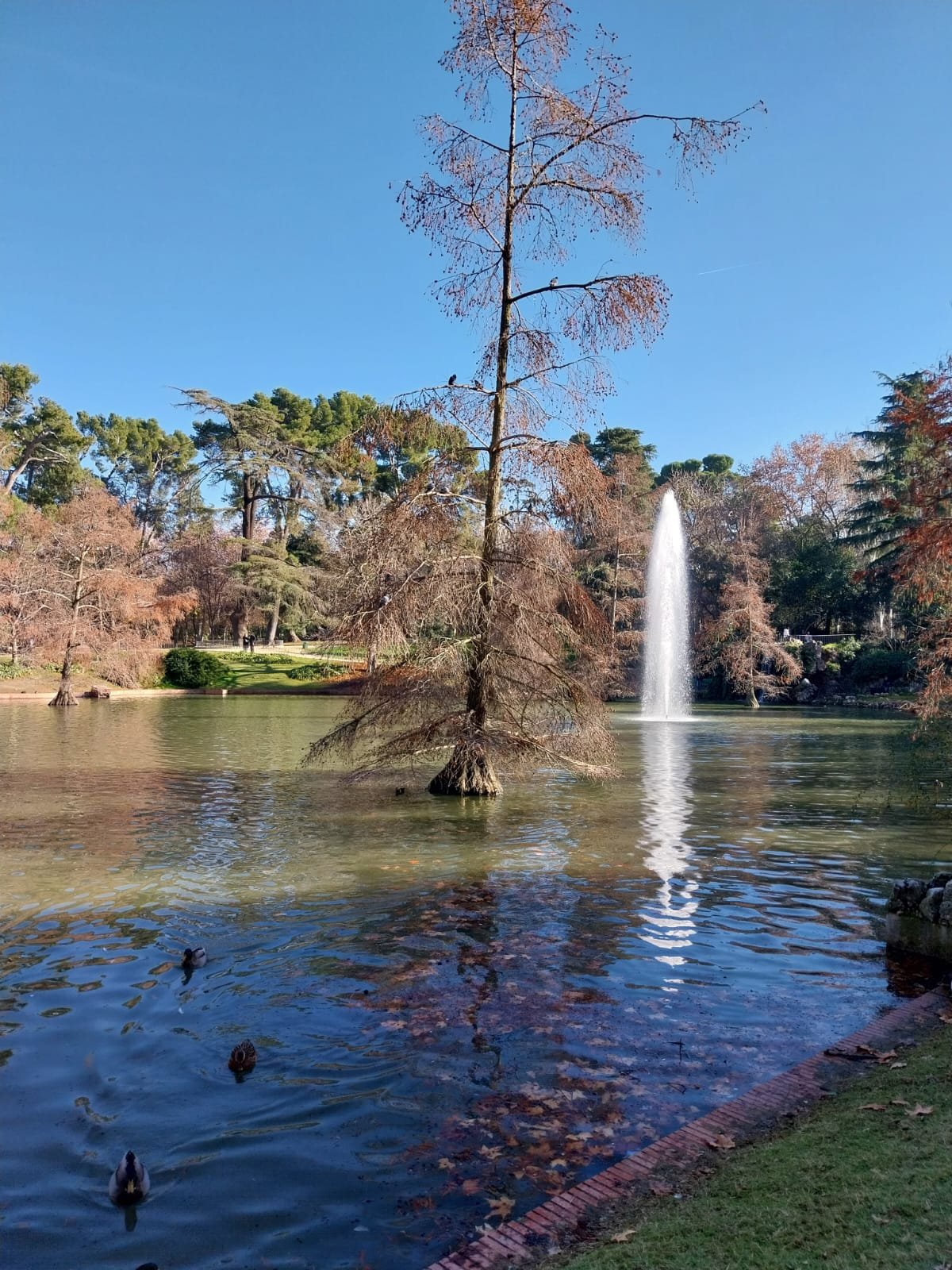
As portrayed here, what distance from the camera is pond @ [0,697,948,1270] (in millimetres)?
3986

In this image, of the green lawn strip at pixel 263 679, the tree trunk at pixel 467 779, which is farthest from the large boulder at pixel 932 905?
the green lawn strip at pixel 263 679

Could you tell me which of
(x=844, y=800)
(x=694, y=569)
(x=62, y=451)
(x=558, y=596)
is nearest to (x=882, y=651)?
(x=694, y=569)

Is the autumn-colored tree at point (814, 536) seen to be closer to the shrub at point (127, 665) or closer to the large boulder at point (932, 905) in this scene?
the shrub at point (127, 665)

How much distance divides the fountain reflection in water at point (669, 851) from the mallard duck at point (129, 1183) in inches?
162

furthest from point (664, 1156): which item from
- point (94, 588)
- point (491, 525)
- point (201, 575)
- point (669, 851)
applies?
point (201, 575)

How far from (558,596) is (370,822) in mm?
4743

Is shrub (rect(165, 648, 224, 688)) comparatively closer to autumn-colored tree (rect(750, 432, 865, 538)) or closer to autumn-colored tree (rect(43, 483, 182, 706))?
autumn-colored tree (rect(43, 483, 182, 706))

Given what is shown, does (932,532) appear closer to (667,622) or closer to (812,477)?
(667,622)

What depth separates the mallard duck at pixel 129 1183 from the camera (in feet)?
12.7

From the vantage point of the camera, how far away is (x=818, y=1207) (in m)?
3.27

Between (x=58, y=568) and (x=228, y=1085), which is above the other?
(x=58, y=568)

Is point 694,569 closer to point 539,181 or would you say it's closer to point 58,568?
Result: point 58,568

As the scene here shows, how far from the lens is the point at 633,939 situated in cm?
775

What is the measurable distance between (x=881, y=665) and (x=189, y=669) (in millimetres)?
35692
